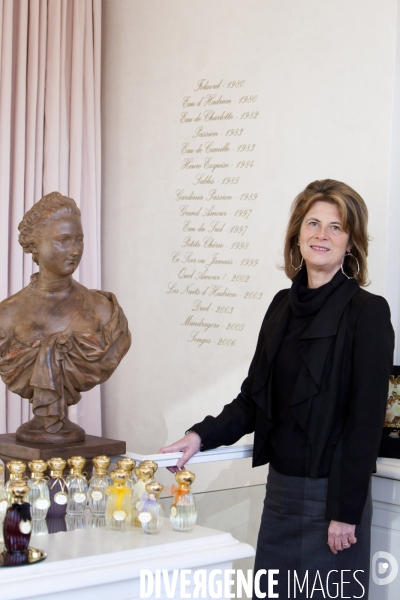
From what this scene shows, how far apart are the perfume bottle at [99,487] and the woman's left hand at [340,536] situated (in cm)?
68

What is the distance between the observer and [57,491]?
85.0 inches

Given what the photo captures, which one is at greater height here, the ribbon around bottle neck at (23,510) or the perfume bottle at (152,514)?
the ribbon around bottle neck at (23,510)

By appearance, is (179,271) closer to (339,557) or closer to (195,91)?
(195,91)

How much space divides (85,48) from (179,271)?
1483mm

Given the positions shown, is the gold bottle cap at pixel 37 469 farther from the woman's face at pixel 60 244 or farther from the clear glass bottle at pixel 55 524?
the woman's face at pixel 60 244

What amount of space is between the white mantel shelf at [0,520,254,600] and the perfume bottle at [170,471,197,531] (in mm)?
22

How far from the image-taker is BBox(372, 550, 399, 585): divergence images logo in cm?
295

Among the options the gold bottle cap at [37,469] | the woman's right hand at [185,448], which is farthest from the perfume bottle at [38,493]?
the woman's right hand at [185,448]

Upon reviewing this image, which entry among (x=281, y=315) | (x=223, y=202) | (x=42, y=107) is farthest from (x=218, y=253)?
(x=281, y=315)

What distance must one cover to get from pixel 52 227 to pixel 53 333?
386 mm

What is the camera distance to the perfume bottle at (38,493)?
2066 millimetres

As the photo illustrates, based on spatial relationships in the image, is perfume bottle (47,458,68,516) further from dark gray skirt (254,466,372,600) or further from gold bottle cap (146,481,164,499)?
dark gray skirt (254,466,372,600)

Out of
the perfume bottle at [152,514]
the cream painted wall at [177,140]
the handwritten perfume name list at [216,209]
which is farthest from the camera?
the handwritten perfume name list at [216,209]

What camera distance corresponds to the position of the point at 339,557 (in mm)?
2416
